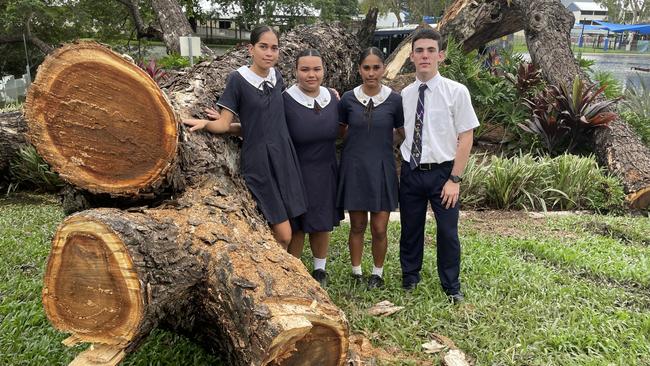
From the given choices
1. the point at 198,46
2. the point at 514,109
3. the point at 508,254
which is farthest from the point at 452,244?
the point at 198,46

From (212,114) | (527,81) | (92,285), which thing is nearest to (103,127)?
(92,285)

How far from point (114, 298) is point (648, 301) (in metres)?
3.20

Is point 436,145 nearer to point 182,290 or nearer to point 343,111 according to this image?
point 343,111

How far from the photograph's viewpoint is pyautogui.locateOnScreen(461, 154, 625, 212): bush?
225 inches

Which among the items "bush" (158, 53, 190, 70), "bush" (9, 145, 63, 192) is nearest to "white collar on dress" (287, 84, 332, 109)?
"bush" (9, 145, 63, 192)

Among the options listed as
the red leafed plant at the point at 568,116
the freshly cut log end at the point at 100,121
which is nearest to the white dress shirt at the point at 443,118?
the freshly cut log end at the point at 100,121

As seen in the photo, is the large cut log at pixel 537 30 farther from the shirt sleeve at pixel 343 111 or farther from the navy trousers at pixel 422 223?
the shirt sleeve at pixel 343 111

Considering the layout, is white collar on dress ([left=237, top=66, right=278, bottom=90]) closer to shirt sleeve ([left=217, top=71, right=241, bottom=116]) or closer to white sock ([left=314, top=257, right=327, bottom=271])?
shirt sleeve ([left=217, top=71, right=241, bottom=116])

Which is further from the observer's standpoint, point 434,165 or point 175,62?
point 175,62

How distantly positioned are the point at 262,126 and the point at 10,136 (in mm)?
4713

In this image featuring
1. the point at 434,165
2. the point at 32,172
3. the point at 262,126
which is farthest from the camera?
the point at 32,172

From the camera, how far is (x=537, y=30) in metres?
7.82

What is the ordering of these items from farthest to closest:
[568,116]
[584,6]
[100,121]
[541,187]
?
[584,6] → [568,116] → [541,187] → [100,121]

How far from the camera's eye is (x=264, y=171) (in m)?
3.08
